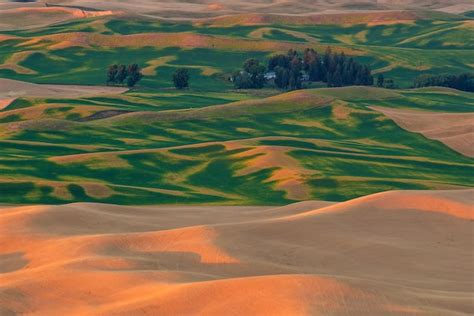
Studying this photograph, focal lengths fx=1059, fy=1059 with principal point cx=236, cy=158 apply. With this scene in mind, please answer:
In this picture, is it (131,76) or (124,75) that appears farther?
(124,75)

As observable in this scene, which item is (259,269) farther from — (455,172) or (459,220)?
(455,172)

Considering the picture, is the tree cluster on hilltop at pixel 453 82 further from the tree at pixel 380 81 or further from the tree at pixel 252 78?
the tree at pixel 252 78

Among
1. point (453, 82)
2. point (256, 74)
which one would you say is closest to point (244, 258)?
point (256, 74)

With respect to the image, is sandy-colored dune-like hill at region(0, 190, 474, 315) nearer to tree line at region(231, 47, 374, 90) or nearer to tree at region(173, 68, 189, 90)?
tree at region(173, 68, 189, 90)

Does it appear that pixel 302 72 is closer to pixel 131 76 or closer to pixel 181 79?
pixel 181 79

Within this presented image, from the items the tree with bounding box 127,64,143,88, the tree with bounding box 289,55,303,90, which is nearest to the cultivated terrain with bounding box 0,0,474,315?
the tree with bounding box 127,64,143,88

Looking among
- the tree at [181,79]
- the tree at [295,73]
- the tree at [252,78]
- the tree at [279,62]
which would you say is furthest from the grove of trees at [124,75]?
the tree at [295,73]

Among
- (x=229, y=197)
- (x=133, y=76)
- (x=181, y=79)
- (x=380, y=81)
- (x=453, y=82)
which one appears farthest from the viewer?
(x=453, y=82)
